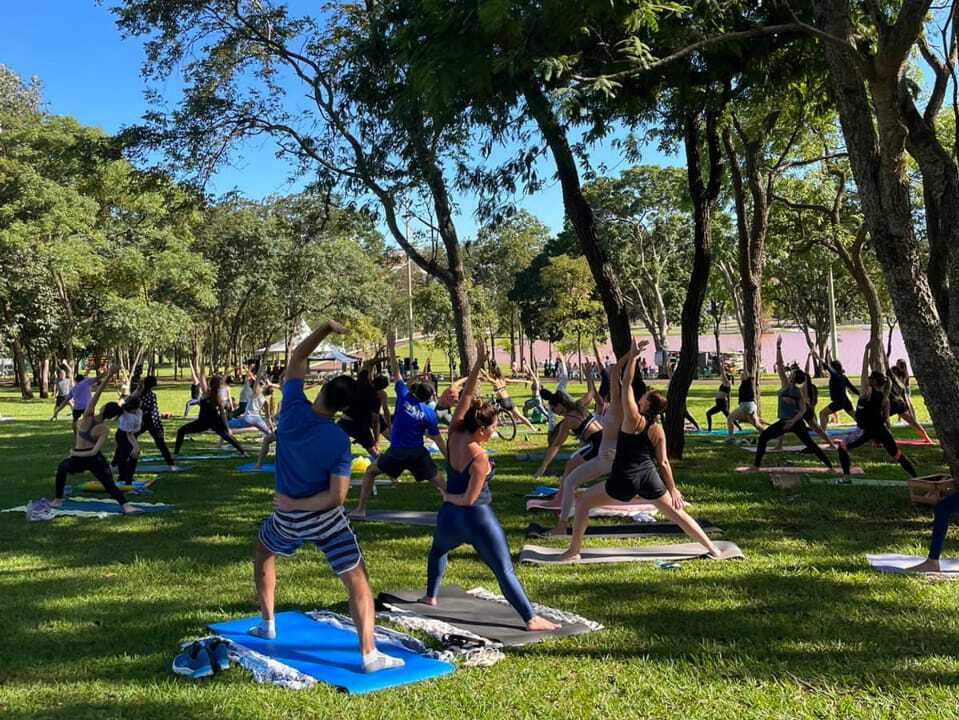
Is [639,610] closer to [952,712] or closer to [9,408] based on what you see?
[952,712]

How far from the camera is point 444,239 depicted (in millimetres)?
17141

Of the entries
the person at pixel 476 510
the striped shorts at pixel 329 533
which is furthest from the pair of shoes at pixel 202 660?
the person at pixel 476 510

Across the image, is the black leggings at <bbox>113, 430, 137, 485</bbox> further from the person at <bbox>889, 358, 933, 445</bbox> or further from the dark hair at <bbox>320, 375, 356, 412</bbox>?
the person at <bbox>889, 358, 933, 445</bbox>

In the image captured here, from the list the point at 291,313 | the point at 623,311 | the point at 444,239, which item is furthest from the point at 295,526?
the point at 291,313

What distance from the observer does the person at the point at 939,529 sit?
276 inches

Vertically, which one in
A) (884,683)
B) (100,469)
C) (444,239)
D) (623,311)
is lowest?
(884,683)

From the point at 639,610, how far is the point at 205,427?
10618mm

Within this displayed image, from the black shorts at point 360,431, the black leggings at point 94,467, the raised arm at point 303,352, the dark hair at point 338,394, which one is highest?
the raised arm at point 303,352

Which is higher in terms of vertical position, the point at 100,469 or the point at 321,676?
the point at 100,469

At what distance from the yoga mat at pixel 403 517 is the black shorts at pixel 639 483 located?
289 cm

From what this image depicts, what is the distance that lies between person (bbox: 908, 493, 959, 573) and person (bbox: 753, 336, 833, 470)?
5.14m

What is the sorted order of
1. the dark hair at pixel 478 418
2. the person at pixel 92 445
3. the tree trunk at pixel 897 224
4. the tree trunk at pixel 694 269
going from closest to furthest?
the dark hair at pixel 478 418 → the tree trunk at pixel 897 224 → the person at pixel 92 445 → the tree trunk at pixel 694 269

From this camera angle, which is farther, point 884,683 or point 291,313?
point 291,313

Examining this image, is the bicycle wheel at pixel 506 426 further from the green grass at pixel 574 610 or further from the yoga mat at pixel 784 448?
the green grass at pixel 574 610
